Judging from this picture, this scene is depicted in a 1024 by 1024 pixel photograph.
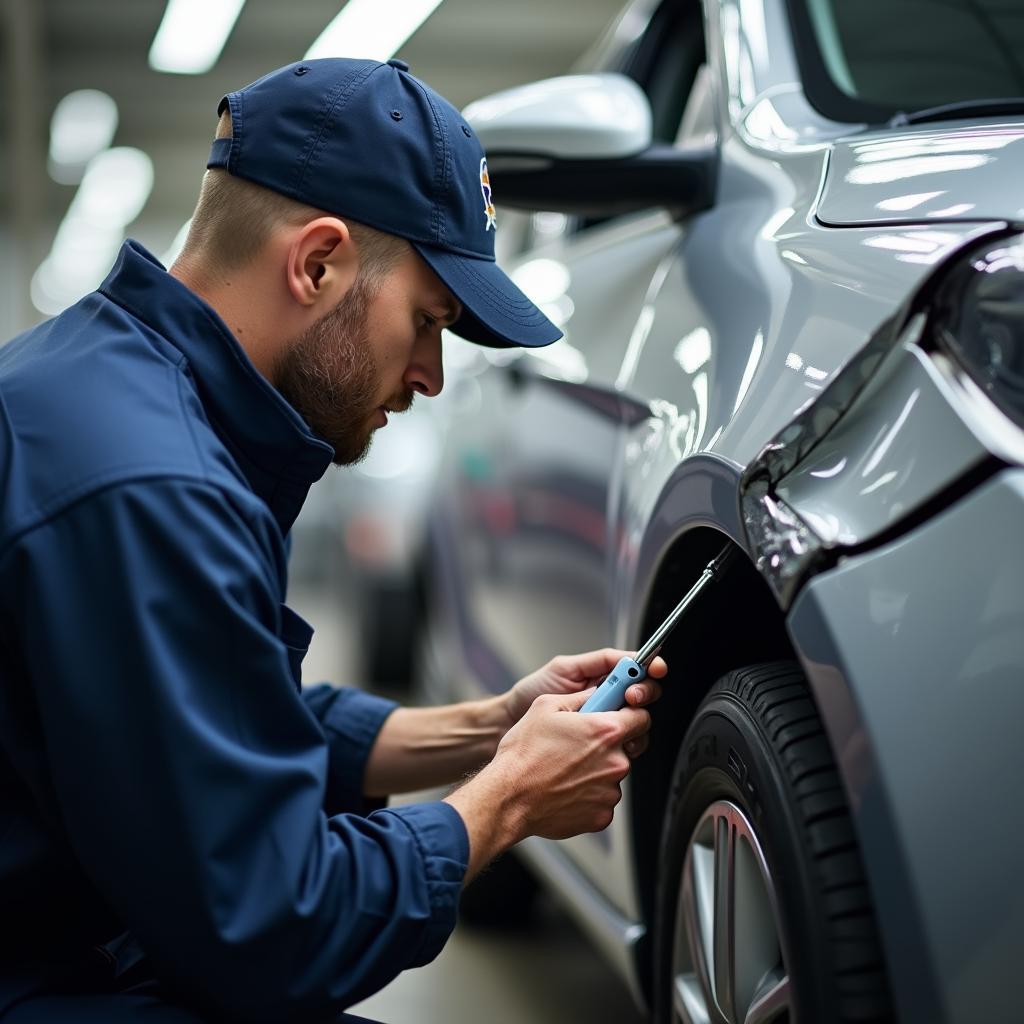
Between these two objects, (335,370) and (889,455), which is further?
(335,370)

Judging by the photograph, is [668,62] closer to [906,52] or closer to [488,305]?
[906,52]

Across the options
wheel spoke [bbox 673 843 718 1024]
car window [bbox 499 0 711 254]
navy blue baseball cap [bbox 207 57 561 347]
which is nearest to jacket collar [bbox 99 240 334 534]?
navy blue baseball cap [bbox 207 57 561 347]

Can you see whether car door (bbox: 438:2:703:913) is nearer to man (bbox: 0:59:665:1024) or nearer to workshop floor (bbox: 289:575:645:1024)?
man (bbox: 0:59:665:1024)

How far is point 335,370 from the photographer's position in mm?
1220

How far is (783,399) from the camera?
1.08 metres

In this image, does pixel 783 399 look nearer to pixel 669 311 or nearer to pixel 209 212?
pixel 669 311

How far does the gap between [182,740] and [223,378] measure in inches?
12.9

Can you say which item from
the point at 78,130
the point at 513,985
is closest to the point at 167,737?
the point at 513,985

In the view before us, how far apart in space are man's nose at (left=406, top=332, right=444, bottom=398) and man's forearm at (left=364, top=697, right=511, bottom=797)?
Result: 1.47 ft

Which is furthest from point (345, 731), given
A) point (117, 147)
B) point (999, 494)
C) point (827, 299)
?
point (117, 147)

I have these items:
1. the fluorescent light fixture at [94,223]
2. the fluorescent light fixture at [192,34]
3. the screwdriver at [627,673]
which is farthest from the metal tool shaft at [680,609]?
the fluorescent light fixture at [94,223]

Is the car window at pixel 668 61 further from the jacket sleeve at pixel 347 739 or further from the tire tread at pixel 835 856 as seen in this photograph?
the tire tread at pixel 835 856

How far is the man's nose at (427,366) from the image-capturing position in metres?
1.29

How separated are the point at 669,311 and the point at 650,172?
0.16 m
